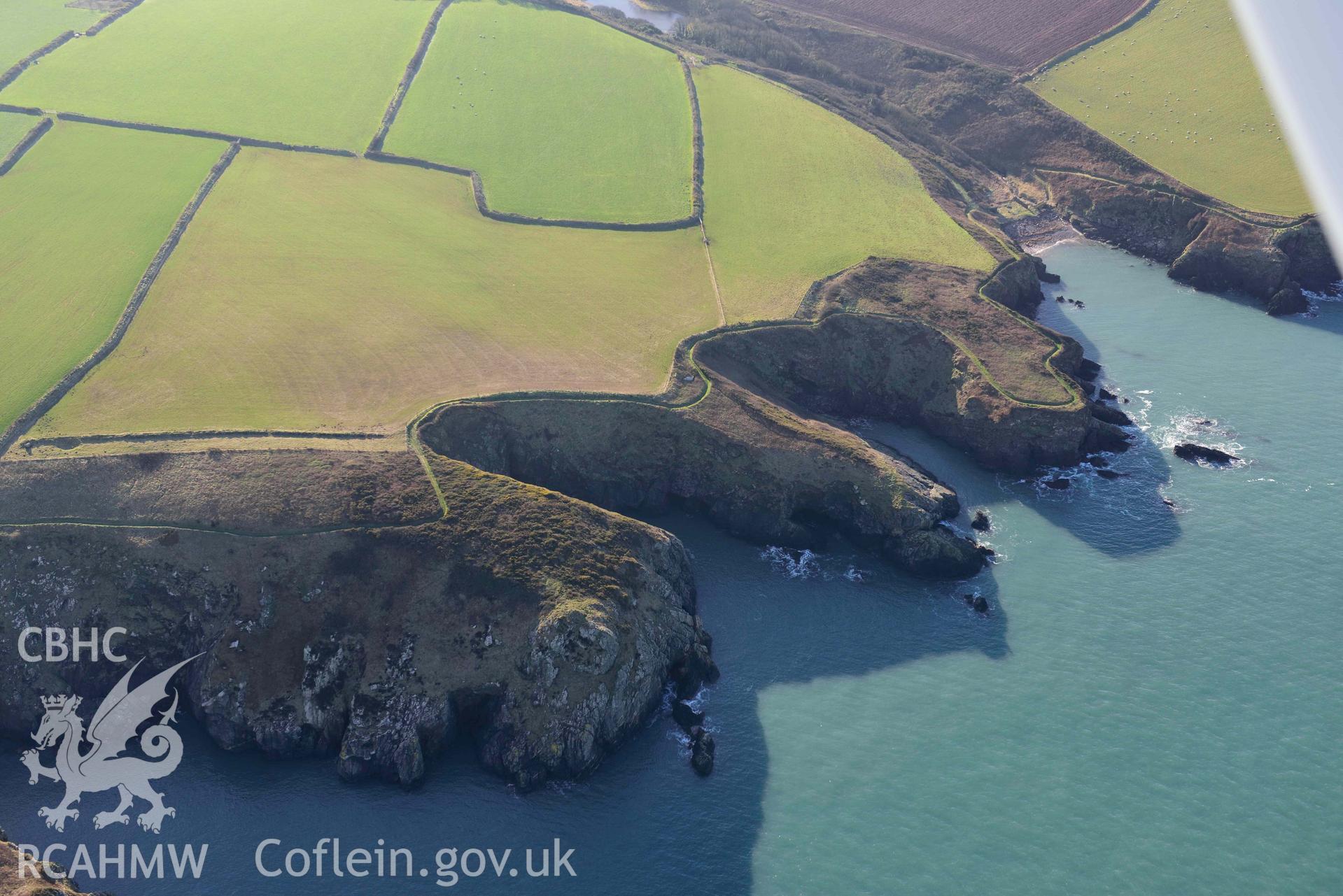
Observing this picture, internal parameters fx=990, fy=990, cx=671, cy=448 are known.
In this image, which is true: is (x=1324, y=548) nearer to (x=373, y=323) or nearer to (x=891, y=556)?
(x=891, y=556)

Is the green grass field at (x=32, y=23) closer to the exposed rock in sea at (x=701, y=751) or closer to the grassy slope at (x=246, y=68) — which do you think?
the grassy slope at (x=246, y=68)

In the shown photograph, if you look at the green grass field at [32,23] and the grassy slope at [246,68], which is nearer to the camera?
the grassy slope at [246,68]

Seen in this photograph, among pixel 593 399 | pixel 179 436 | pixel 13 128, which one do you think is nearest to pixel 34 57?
pixel 13 128

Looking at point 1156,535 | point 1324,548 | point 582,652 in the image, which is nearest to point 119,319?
point 582,652

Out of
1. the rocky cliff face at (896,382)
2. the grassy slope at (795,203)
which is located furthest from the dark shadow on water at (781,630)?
the grassy slope at (795,203)

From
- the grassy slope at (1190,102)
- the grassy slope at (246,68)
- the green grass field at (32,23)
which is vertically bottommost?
the green grass field at (32,23)

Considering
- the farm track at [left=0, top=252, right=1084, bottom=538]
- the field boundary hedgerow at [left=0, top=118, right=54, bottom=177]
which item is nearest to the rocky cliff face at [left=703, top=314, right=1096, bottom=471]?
the farm track at [left=0, top=252, right=1084, bottom=538]
